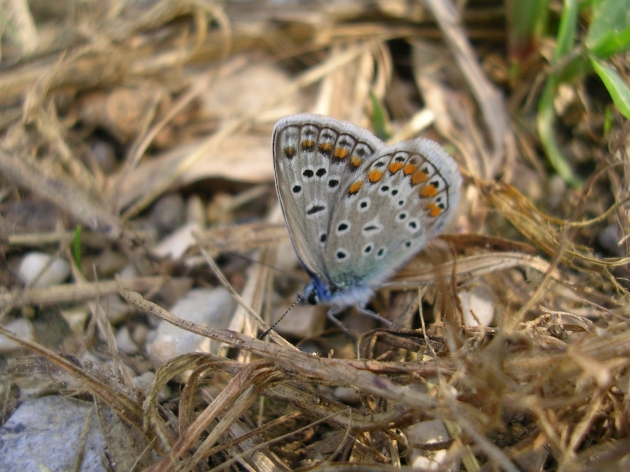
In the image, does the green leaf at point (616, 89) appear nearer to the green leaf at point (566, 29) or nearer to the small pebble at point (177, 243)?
the green leaf at point (566, 29)

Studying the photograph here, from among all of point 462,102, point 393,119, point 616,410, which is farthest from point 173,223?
point 616,410

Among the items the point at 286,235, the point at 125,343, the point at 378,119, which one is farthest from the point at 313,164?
the point at 125,343

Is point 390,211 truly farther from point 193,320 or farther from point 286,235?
point 193,320

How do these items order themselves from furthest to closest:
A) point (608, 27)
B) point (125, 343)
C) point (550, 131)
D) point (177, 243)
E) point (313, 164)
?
point (550, 131)
point (177, 243)
point (608, 27)
point (125, 343)
point (313, 164)

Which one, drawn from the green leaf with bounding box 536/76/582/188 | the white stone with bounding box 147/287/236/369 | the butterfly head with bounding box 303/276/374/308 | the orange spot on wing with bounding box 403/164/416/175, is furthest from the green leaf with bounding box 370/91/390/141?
the white stone with bounding box 147/287/236/369

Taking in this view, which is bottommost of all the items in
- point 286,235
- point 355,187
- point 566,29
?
point 286,235

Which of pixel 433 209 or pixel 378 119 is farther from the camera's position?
pixel 378 119

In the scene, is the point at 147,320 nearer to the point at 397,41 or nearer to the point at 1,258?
the point at 1,258
